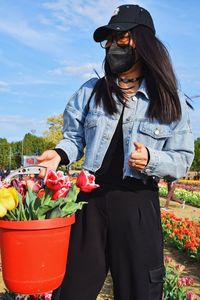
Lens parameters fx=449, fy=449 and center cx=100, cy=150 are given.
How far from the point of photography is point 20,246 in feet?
5.17

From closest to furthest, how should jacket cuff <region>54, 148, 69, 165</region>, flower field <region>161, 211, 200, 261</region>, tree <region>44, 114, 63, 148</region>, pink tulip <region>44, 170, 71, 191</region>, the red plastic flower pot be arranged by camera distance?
1. the red plastic flower pot
2. pink tulip <region>44, 170, 71, 191</region>
3. jacket cuff <region>54, 148, 69, 165</region>
4. flower field <region>161, 211, 200, 261</region>
5. tree <region>44, 114, 63, 148</region>

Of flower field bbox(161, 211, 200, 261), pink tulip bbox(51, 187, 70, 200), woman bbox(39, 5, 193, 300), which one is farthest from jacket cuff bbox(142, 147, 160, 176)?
flower field bbox(161, 211, 200, 261)

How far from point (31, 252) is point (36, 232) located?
7cm

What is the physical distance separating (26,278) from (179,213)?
10740mm

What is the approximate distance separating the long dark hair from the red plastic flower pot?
2.49ft

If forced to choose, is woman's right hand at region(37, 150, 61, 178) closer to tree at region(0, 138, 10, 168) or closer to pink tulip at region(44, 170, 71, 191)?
pink tulip at region(44, 170, 71, 191)

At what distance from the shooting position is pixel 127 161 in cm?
205

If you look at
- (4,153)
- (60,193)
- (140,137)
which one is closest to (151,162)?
(140,137)

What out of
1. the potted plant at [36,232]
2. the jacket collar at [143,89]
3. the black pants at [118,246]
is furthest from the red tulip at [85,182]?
the jacket collar at [143,89]

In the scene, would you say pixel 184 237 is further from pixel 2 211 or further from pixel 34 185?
pixel 2 211

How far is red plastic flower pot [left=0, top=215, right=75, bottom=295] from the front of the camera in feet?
5.16

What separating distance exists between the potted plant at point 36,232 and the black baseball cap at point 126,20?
0.82 meters

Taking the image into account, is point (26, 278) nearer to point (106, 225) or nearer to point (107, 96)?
point (106, 225)

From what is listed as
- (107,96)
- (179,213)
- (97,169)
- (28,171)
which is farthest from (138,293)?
(179,213)
